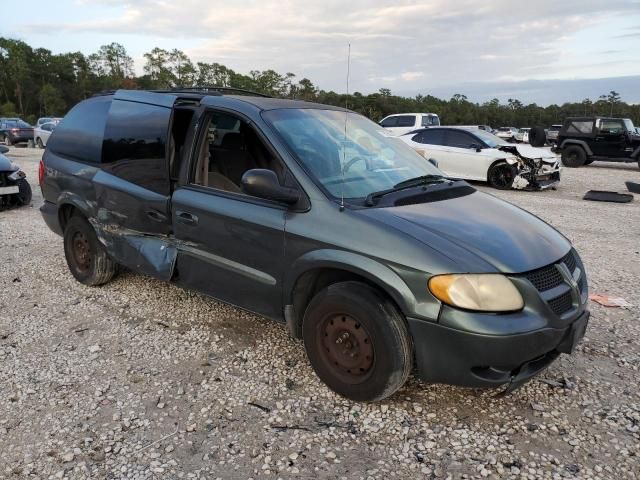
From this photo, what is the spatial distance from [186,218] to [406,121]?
15.4 meters

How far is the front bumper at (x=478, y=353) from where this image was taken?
8.23ft

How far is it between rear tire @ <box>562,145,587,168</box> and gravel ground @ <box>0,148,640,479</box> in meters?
15.6

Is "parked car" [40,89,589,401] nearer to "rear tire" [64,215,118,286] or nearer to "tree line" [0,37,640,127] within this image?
"rear tire" [64,215,118,286]

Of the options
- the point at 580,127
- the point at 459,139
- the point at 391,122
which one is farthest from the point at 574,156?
the point at 459,139

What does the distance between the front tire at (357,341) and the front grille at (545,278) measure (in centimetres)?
74

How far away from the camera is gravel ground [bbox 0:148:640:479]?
249 cm

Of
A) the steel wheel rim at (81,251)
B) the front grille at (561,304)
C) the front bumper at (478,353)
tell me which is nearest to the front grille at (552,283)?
the front grille at (561,304)

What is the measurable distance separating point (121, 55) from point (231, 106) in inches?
3644

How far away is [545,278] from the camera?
273 cm

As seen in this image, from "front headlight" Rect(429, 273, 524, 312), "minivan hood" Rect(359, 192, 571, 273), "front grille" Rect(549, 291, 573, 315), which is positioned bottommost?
"front grille" Rect(549, 291, 573, 315)

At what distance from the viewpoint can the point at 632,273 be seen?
5613mm

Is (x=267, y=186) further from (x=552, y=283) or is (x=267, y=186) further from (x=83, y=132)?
(x=83, y=132)

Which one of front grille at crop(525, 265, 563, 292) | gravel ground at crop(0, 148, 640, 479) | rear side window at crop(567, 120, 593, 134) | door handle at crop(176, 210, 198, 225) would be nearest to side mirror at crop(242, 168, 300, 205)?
door handle at crop(176, 210, 198, 225)

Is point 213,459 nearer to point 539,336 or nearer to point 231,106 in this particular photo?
point 539,336
